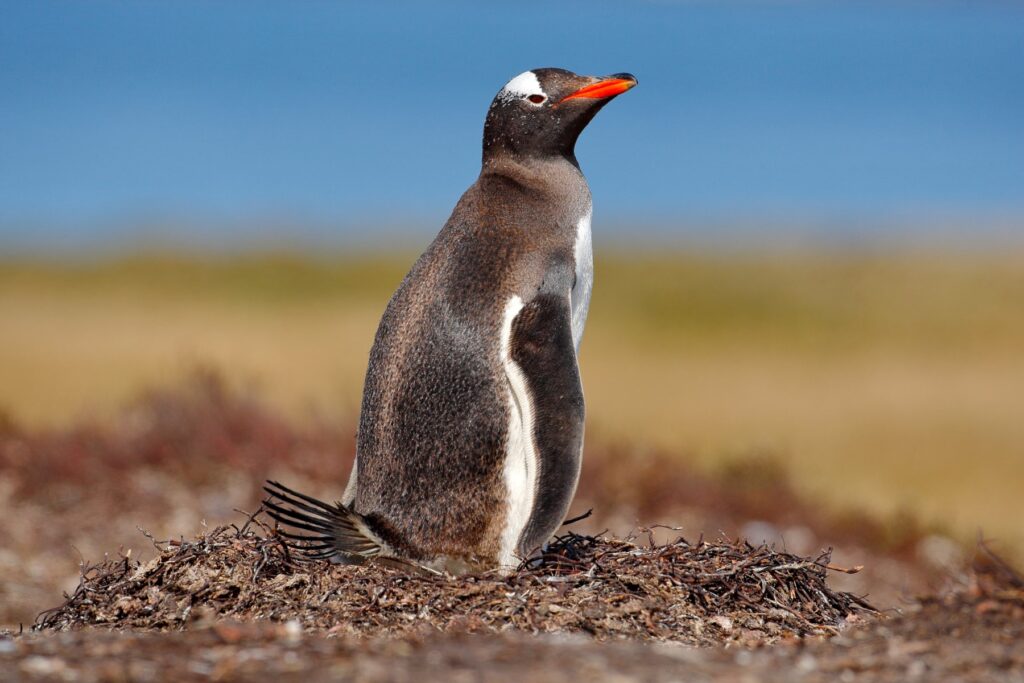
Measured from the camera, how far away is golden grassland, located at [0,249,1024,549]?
1802 cm

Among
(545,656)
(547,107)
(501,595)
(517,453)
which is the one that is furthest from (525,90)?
(545,656)

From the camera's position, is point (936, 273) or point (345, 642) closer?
point (345, 642)

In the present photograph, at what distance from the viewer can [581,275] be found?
19.2 ft

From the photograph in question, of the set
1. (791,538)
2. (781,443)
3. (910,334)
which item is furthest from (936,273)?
(791,538)

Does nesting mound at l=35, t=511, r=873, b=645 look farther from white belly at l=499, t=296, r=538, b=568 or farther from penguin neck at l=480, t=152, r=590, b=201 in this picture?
penguin neck at l=480, t=152, r=590, b=201

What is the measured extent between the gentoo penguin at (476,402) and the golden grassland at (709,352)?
310 inches

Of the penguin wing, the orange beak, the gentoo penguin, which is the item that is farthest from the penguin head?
the penguin wing

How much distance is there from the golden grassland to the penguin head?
7724 mm

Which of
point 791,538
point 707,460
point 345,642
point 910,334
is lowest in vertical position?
point 345,642

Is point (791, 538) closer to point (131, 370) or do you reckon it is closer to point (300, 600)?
point (300, 600)

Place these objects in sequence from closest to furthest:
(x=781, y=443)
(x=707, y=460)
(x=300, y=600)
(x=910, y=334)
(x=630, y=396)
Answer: (x=300, y=600) → (x=707, y=460) → (x=781, y=443) → (x=630, y=396) → (x=910, y=334)

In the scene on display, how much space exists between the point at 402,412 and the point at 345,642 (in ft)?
4.70

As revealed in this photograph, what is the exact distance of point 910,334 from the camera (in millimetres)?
31469

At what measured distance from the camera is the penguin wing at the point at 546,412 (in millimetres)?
5391
